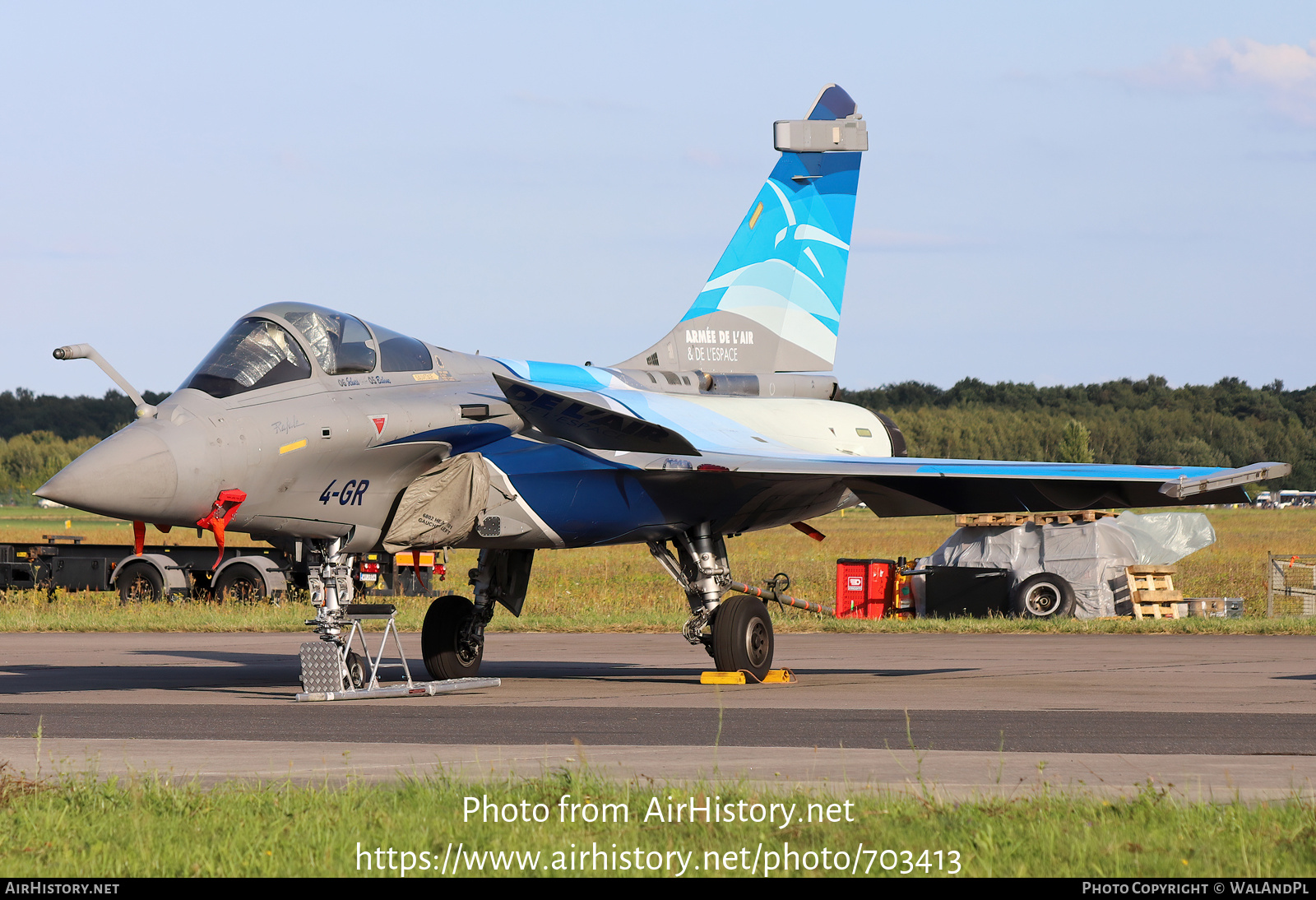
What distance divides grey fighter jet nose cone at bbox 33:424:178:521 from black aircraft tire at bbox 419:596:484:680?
460 cm

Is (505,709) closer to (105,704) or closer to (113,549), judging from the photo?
(105,704)

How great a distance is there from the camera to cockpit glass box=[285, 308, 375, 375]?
43.5ft

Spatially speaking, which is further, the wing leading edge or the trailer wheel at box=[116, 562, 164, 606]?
the trailer wheel at box=[116, 562, 164, 606]

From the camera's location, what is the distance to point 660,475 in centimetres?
1506

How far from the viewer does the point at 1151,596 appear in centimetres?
2519

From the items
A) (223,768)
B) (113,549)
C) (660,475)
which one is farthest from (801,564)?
(223,768)

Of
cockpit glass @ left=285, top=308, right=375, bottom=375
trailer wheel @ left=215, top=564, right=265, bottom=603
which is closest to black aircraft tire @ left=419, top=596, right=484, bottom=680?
cockpit glass @ left=285, top=308, right=375, bottom=375

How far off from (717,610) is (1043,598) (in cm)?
1146

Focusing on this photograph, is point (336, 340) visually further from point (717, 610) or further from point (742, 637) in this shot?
point (742, 637)

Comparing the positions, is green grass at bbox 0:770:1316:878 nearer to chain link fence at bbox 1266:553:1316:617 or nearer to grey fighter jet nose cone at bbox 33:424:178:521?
grey fighter jet nose cone at bbox 33:424:178:521

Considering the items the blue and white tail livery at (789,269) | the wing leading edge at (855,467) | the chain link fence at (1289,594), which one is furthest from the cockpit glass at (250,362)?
the chain link fence at (1289,594)

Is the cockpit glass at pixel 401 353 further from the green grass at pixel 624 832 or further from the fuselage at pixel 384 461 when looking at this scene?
the green grass at pixel 624 832


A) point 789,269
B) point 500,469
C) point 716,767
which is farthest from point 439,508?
point 789,269
